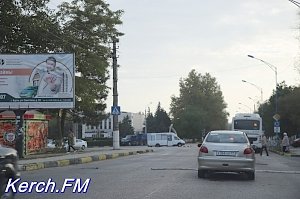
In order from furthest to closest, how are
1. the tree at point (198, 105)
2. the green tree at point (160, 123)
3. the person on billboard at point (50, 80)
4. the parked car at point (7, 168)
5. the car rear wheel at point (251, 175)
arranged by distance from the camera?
the green tree at point (160, 123), the tree at point (198, 105), the person on billboard at point (50, 80), the car rear wheel at point (251, 175), the parked car at point (7, 168)

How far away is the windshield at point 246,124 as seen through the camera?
143 feet

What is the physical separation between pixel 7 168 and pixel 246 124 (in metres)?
36.9

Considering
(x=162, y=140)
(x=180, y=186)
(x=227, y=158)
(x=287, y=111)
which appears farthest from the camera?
(x=162, y=140)

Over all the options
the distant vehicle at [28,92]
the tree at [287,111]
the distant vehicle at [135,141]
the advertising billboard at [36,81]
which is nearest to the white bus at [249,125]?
the tree at [287,111]

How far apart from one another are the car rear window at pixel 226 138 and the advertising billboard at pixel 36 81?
1324 cm

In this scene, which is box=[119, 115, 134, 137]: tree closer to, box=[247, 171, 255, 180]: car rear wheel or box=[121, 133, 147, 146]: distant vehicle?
box=[121, 133, 147, 146]: distant vehicle

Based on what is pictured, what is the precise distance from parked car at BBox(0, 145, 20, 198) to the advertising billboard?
61.3 feet

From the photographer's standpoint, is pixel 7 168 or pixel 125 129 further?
pixel 125 129

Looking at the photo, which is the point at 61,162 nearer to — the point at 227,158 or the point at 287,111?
the point at 227,158

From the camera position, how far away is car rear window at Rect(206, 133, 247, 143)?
1602 cm

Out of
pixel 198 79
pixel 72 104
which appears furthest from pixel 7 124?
pixel 198 79

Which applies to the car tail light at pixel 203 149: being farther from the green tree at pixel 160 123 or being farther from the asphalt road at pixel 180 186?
the green tree at pixel 160 123

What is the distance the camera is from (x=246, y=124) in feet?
143

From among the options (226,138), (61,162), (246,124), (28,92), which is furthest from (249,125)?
(226,138)
